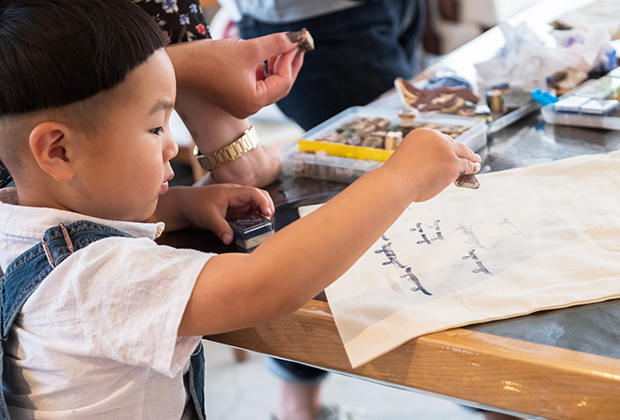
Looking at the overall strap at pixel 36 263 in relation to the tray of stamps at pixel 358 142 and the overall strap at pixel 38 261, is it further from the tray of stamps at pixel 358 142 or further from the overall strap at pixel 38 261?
the tray of stamps at pixel 358 142

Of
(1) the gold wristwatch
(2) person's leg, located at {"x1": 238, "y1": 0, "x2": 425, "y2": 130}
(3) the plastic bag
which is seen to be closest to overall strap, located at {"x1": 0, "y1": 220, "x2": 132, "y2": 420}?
(1) the gold wristwatch

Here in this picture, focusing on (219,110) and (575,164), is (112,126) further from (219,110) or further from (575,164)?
(575,164)

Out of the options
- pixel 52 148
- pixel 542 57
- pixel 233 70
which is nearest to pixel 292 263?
pixel 52 148

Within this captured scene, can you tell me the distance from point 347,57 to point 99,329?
111 cm

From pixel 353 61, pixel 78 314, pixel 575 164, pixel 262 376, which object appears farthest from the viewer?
pixel 353 61

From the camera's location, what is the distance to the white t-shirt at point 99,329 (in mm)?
430

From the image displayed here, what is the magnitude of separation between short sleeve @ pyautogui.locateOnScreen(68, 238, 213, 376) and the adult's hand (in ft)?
1.14

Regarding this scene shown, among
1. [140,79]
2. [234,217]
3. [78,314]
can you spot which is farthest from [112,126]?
[234,217]

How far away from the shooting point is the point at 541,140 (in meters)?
0.83

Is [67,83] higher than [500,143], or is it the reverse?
[67,83]

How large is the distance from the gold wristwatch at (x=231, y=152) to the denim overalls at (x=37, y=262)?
31 centimetres

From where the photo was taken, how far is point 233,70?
72 centimetres

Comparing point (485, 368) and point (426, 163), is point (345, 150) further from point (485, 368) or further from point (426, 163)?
point (485, 368)

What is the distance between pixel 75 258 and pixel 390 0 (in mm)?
1196
